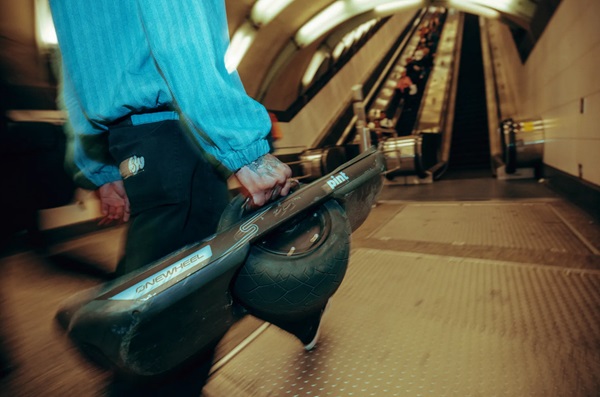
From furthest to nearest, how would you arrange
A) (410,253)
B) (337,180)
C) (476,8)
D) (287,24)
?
1. (287,24)
2. (476,8)
3. (410,253)
4. (337,180)

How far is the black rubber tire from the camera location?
2.72 feet

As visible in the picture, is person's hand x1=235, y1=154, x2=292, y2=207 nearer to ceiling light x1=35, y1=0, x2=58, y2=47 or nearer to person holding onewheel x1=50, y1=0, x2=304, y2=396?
person holding onewheel x1=50, y1=0, x2=304, y2=396

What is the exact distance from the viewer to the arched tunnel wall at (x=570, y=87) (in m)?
2.57

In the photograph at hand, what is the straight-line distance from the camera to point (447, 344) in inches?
45.0

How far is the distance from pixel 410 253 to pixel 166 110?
1.81m

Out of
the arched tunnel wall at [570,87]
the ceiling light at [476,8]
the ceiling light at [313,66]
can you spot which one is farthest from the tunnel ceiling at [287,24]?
the arched tunnel wall at [570,87]

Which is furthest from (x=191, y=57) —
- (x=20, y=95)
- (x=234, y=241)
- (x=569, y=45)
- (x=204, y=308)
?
(x=20, y=95)

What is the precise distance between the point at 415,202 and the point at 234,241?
3494mm

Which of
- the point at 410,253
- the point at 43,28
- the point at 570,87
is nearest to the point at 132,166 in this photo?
the point at 410,253

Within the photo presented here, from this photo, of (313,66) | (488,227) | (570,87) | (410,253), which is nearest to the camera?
(410,253)

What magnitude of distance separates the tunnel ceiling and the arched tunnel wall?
1387 mm

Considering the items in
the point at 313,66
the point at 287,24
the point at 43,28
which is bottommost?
the point at 43,28

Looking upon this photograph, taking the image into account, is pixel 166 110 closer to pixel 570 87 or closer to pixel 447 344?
pixel 447 344

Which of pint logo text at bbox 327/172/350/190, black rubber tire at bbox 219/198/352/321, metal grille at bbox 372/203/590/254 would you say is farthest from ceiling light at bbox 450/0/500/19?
black rubber tire at bbox 219/198/352/321
